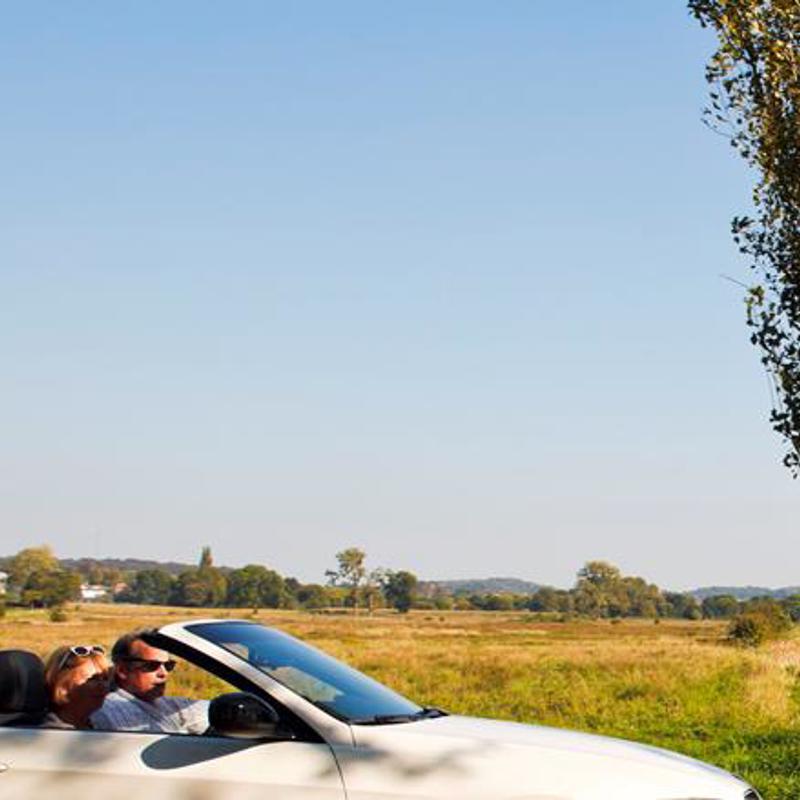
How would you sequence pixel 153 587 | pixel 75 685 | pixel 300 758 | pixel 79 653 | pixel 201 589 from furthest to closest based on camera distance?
pixel 153 587, pixel 201 589, pixel 79 653, pixel 75 685, pixel 300 758

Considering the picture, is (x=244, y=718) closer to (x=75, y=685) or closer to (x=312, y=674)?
(x=312, y=674)

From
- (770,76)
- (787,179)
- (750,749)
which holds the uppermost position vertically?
(770,76)

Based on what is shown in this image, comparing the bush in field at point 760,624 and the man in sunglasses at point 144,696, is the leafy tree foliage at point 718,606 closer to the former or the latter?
the bush in field at point 760,624

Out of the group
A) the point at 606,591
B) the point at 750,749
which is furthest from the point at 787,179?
the point at 606,591

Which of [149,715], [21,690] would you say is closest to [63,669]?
[21,690]

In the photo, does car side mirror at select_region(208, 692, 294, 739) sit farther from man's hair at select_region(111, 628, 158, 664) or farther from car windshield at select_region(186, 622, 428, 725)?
man's hair at select_region(111, 628, 158, 664)

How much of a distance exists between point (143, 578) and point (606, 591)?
8305cm

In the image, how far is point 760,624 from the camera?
183 feet

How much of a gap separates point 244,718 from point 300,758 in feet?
0.84

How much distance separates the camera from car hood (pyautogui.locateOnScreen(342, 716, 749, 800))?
4.93 meters

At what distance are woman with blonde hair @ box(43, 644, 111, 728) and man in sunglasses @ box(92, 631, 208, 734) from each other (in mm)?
66

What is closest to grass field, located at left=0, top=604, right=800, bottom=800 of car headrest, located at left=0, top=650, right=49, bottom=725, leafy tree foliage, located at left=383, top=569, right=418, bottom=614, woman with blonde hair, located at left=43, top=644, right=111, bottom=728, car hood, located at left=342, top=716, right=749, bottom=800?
woman with blonde hair, located at left=43, top=644, right=111, bottom=728

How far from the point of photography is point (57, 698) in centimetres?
563

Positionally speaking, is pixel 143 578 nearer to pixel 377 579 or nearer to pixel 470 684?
pixel 377 579
